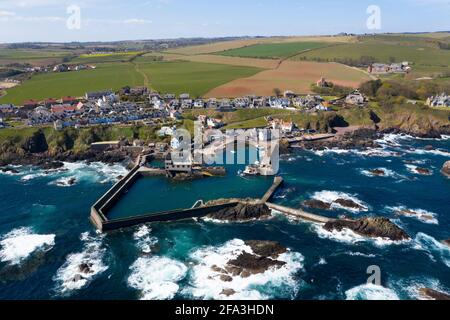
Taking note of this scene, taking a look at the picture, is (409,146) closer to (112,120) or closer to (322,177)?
(322,177)

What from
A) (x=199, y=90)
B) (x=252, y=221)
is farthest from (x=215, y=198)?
(x=199, y=90)

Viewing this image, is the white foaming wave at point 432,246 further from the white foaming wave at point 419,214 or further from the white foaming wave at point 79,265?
the white foaming wave at point 79,265

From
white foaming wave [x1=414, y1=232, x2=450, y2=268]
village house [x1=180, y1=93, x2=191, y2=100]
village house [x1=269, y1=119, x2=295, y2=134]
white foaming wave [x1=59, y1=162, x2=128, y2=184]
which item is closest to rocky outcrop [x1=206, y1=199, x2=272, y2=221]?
white foaming wave [x1=414, y1=232, x2=450, y2=268]

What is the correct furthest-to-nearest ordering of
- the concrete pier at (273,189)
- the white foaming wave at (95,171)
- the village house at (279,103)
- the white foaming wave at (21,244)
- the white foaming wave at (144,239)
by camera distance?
1. the village house at (279,103)
2. the white foaming wave at (95,171)
3. the concrete pier at (273,189)
4. the white foaming wave at (144,239)
5. the white foaming wave at (21,244)

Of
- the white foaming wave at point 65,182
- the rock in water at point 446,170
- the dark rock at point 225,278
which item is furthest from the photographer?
the rock in water at point 446,170

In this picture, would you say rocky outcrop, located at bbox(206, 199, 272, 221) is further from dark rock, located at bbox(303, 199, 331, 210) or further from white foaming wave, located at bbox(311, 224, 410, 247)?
white foaming wave, located at bbox(311, 224, 410, 247)

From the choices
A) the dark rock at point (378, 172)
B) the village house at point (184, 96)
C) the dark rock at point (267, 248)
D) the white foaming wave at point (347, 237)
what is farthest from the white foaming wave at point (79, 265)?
the village house at point (184, 96)

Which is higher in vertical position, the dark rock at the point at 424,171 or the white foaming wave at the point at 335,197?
the dark rock at the point at 424,171
